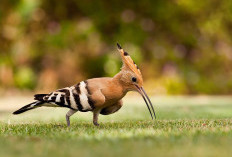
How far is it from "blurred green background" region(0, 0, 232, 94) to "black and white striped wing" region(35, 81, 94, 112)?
1135cm

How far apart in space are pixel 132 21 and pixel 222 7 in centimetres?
343

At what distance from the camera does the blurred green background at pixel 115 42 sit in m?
17.0

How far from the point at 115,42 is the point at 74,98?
1267cm

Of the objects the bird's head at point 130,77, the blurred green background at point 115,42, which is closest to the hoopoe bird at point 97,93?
the bird's head at point 130,77

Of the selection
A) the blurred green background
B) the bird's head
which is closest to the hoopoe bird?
the bird's head

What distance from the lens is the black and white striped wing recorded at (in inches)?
203

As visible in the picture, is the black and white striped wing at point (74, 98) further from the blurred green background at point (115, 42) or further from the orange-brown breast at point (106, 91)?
the blurred green background at point (115, 42)

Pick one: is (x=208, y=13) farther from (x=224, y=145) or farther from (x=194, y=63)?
(x=224, y=145)

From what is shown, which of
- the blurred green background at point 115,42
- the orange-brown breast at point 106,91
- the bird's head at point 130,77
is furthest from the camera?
the blurred green background at point 115,42

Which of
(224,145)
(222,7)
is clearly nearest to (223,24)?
(222,7)

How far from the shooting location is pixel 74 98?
5.18 meters

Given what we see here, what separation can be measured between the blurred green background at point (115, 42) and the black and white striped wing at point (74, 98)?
1135 centimetres

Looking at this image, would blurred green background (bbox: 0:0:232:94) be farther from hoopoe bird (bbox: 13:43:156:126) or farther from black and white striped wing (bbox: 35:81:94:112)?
black and white striped wing (bbox: 35:81:94:112)

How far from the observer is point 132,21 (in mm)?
18047
